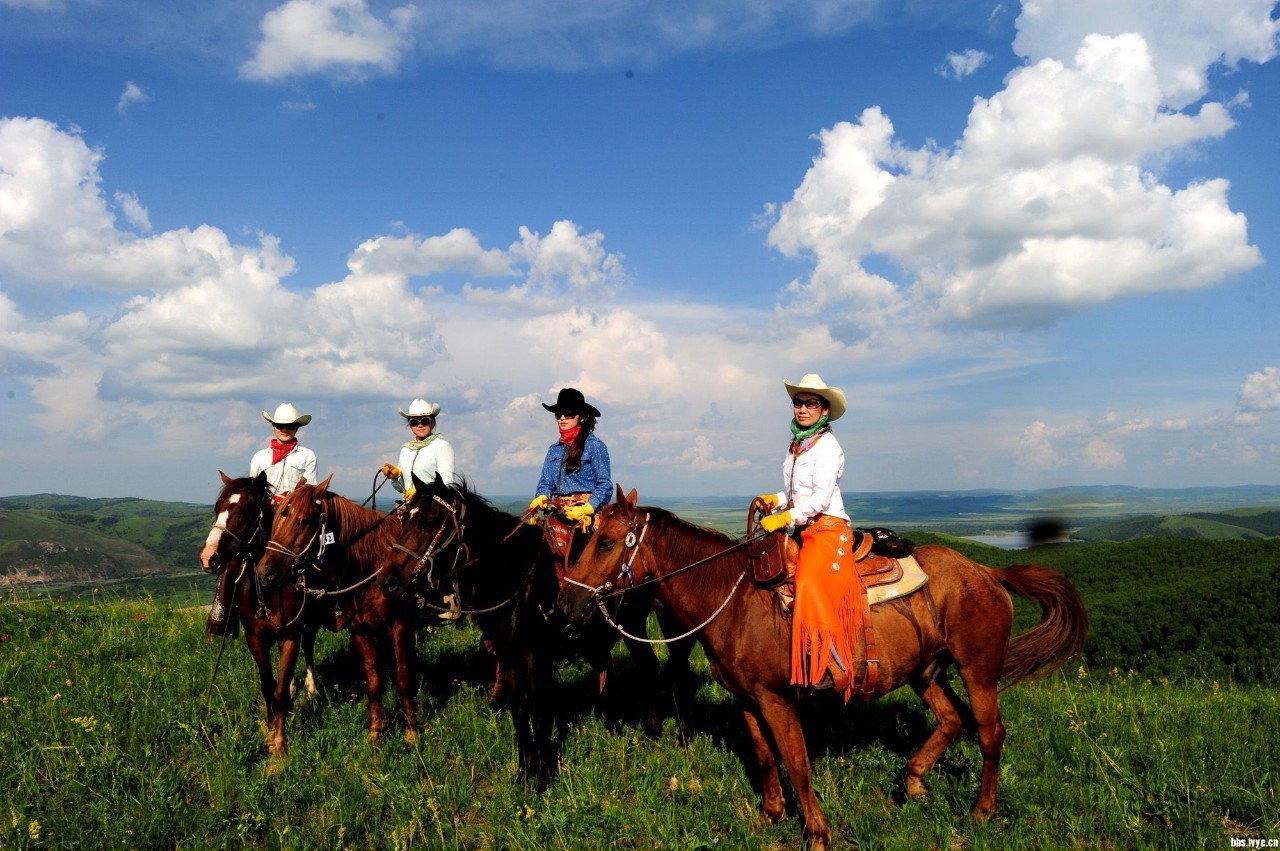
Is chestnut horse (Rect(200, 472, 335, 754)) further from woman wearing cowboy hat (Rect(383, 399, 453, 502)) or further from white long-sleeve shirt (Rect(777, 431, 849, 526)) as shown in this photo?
white long-sleeve shirt (Rect(777, 431, 849, 526))

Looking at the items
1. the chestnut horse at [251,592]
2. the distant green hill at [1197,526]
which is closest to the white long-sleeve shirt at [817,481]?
the chestnut horse at [251,592]

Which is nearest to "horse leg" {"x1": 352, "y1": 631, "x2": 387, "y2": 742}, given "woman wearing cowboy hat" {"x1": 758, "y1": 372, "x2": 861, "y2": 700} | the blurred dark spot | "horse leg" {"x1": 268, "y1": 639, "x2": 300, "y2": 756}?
"horse leg" {"x1": 268, "y1": 639, "x2": 300, "y2": 756}

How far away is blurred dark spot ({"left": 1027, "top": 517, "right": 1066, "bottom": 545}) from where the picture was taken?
6753mm

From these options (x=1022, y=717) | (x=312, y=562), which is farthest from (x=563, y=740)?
(x=1022, y=717)

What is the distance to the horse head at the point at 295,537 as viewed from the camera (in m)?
6.94

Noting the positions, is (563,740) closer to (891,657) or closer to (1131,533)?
(891,657)

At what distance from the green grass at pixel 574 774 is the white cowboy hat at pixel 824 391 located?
3.31m

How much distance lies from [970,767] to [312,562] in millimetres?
7043

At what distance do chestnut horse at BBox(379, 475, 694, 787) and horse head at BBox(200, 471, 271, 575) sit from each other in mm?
2042

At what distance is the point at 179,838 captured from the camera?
5328 mm

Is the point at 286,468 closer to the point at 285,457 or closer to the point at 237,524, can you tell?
the point at 285,457

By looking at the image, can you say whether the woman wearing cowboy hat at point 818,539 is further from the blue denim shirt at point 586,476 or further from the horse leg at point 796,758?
the blue denim shirt at point 586,476

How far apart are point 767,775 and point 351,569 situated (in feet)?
16.5

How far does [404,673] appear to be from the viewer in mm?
7496
